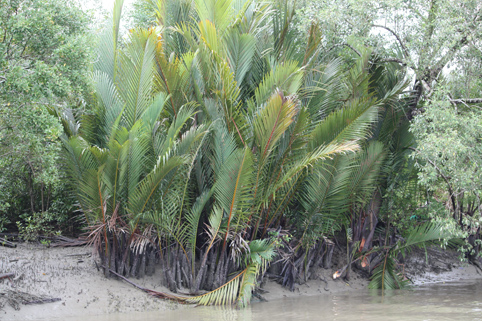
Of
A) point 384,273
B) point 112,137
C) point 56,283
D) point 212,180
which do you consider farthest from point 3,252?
point 384,273

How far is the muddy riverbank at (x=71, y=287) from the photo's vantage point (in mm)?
6738

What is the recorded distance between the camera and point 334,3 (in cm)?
928

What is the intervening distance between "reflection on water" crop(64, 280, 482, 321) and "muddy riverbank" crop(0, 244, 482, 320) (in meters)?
0.35

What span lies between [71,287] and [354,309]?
14.5ft

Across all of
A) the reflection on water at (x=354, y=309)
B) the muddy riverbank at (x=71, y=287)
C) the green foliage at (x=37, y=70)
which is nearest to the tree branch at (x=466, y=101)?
the reflection on water at (x=354, y=309)

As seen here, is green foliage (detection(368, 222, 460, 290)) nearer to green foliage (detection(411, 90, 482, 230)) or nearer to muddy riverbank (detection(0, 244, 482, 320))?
muddy riverbank (detection(0, 244, 482, 320))

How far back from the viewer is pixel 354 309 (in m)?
7.32

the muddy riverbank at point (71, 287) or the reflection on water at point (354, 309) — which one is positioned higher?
the muddy riverbank at point (71, 287)

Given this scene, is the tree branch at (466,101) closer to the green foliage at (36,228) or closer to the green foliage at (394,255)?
the green foliage at (394,255)

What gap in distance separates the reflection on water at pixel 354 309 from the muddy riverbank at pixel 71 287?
0.35m

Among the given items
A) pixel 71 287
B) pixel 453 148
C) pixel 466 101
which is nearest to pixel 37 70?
pixel 71 287

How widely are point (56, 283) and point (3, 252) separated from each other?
1.54m

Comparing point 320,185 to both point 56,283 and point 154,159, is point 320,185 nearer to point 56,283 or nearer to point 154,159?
point 154,159

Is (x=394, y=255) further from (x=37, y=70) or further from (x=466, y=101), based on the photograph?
(x=37, y=70)
